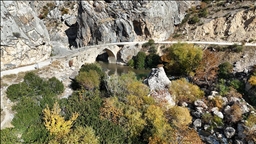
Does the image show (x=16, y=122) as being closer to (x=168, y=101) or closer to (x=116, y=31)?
(x=168, y=101)

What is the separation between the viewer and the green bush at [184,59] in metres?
35.3

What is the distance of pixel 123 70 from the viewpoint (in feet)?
155

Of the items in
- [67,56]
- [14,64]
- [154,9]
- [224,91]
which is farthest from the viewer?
[154,9]

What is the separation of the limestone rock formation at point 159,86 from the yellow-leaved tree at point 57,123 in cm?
999

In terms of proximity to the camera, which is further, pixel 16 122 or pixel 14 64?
pixel 14 64

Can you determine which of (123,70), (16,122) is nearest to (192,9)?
(123,70)

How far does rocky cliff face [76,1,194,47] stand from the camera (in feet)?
168

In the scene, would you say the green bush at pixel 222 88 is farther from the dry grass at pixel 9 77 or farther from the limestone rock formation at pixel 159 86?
the dry grass at pixel 9 77

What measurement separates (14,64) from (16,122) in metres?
11.9

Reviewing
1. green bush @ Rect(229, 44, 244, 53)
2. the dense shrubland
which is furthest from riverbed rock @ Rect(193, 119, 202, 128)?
green bush @ Rect(229, 44, 244, 53)

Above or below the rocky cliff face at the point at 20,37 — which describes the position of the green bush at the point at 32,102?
below

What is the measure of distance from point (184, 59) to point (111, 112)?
57.3 ft

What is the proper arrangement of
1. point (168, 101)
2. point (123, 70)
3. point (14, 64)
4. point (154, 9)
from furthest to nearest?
point (154, 9) → point (123, 70) → point (14, 64) → point (168, 101)

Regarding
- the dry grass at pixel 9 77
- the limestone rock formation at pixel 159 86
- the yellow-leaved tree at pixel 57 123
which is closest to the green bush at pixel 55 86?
the dry grass at pixel 9 77
